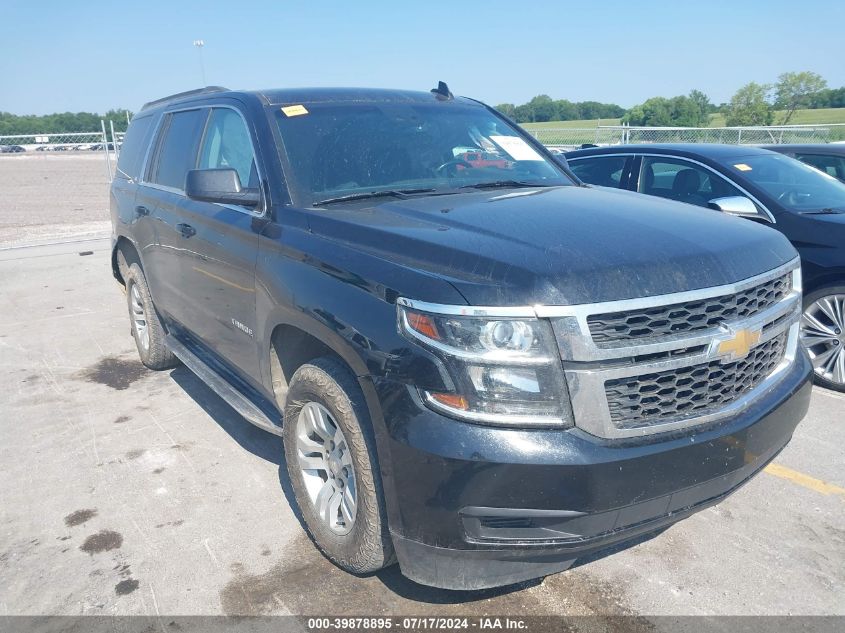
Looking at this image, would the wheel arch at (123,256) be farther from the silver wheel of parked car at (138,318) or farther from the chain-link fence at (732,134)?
the chain-link fence at (732,134)

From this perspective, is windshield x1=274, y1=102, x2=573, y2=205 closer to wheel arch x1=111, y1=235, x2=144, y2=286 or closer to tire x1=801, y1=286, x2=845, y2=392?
tire x1=801, y1=286, x2=845, y2=392

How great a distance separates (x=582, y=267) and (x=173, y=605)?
2.16 metres

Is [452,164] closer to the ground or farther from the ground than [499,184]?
farther from the ground

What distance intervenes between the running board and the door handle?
838 millimetres

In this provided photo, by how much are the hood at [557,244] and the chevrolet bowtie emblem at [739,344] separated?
21 centimetres

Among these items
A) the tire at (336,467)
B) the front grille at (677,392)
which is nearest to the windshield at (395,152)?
the tire at (336,467)

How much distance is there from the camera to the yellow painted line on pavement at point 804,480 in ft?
12.4

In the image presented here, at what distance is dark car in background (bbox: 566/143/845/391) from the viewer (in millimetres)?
5152

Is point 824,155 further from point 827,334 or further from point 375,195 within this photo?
point 375,195

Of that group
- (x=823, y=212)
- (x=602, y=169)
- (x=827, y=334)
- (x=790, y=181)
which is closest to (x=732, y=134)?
(x=602, y=169)

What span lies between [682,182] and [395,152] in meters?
3.48

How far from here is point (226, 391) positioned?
13.2 feet

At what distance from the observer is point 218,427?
15.5 feet

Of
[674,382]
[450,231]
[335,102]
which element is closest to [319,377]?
[450,231]
